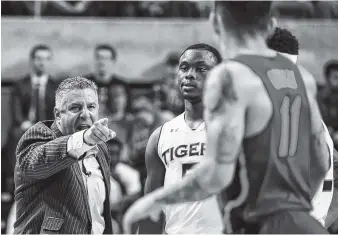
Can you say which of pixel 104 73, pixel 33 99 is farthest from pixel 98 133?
pixel 104 73

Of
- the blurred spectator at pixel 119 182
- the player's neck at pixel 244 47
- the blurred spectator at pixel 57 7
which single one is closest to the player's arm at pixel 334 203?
the player's neck at pixel 244 47

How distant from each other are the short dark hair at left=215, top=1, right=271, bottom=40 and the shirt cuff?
1221mm

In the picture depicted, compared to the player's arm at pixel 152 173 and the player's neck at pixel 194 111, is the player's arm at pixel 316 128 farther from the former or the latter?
the player's arm at pixel 152 173

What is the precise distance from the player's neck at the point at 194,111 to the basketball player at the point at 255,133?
1.74 metres

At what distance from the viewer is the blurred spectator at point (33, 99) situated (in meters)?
8.43

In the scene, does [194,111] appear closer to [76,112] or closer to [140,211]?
[76,112]

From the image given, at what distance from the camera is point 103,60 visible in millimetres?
9125

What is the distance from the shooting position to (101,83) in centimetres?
902

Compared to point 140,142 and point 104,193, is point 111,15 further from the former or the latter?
point 104,193

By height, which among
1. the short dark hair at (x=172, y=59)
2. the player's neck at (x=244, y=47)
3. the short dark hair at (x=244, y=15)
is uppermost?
the short dark hair at (x=172, y=59)

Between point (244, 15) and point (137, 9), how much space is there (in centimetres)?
740

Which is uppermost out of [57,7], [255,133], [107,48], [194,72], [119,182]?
[57,7]

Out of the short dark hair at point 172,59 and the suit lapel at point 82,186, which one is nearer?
the suit lapel at point 82,186

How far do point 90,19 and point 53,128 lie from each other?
5.99 m
